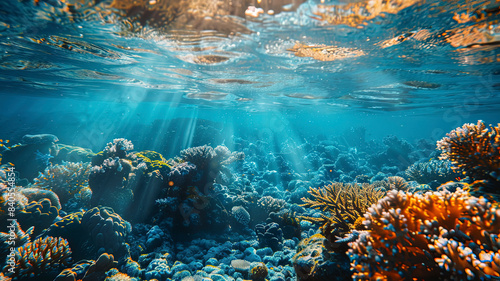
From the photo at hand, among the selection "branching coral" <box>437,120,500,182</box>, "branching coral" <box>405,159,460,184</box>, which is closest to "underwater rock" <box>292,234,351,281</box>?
"branching coral" <box>437,120,500,182</box>

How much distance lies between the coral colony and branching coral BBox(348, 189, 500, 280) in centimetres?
1

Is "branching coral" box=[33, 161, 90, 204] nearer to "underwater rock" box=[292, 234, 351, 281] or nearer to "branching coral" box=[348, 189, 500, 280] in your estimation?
"underwater rock" box=[292, 234, 351, 281]

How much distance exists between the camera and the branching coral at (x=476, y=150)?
3789mm

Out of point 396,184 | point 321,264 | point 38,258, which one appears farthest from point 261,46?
point 38,258

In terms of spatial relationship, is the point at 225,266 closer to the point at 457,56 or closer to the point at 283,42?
the point at 283,42

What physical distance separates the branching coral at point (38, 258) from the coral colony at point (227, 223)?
0.9 inches

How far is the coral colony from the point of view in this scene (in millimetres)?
2592

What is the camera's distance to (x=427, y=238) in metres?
2.55

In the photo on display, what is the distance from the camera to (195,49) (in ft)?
30.5

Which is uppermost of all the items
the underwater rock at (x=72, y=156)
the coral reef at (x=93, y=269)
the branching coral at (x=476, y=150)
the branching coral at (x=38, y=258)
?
the branching coral at (x=476, y=150)

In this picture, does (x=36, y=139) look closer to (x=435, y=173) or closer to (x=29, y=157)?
(x=29, y=157)

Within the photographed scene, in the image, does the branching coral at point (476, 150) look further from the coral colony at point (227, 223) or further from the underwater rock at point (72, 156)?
the underwater rock at point (72, 156)

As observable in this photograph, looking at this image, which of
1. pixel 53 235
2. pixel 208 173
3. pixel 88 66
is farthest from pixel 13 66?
pixel 208 173

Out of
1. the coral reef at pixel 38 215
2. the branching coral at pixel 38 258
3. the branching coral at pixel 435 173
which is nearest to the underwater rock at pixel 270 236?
the branching coral at pixel 38 258
